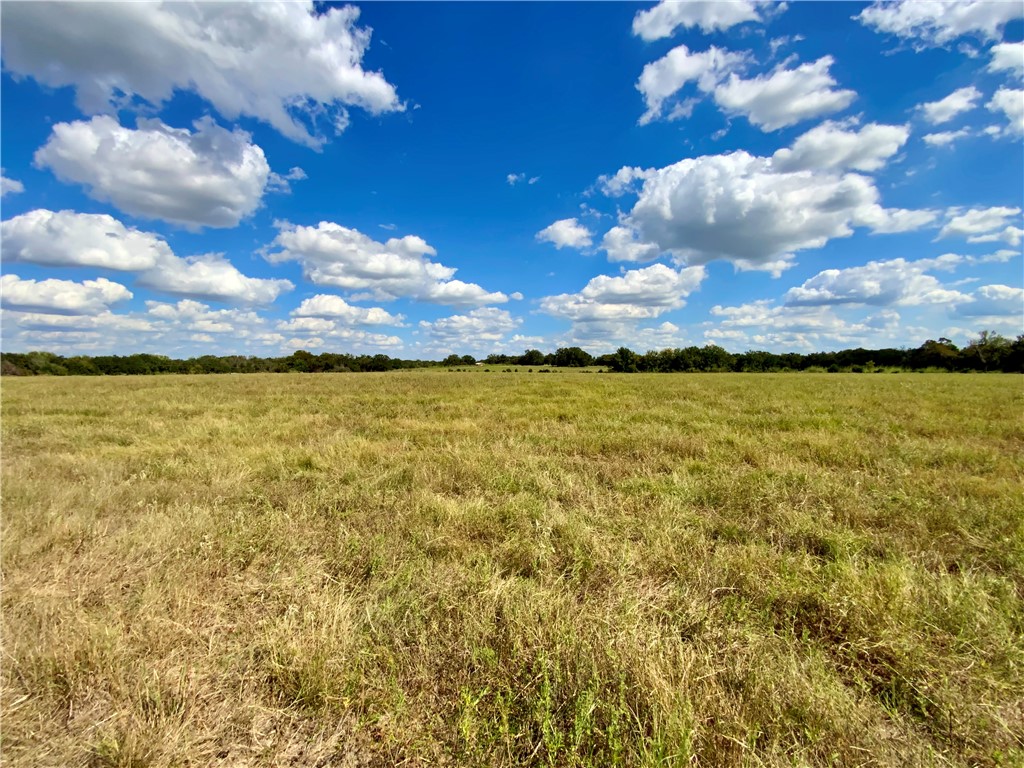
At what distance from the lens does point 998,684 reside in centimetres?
235

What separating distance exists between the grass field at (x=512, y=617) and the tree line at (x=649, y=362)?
7945 centimetres

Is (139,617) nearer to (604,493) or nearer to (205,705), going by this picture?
(205,705)

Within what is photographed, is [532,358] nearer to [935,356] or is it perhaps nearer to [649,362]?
[649,362]

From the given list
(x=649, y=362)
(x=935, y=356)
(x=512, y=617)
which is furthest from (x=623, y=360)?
(x=512, y=617)

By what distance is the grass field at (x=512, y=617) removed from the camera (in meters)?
2.07

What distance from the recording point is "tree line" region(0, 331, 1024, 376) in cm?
7581

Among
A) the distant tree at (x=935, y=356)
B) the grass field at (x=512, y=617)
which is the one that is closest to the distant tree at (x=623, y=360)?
the distant tree at (x=935, y=356)

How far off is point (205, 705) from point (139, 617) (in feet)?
3.77

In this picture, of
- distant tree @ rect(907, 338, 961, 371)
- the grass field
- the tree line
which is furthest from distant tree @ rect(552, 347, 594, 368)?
the grass field

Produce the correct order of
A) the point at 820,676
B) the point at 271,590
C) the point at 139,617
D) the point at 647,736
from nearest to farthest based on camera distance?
the point at 647,736 → the point at 820,676 → the point at 139,617 → the point at 271,590

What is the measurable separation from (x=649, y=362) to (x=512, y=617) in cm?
10447

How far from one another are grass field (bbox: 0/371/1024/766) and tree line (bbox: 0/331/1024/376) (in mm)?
79452

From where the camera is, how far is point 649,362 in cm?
10119

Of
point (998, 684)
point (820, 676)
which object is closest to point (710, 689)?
point (820, 676)
